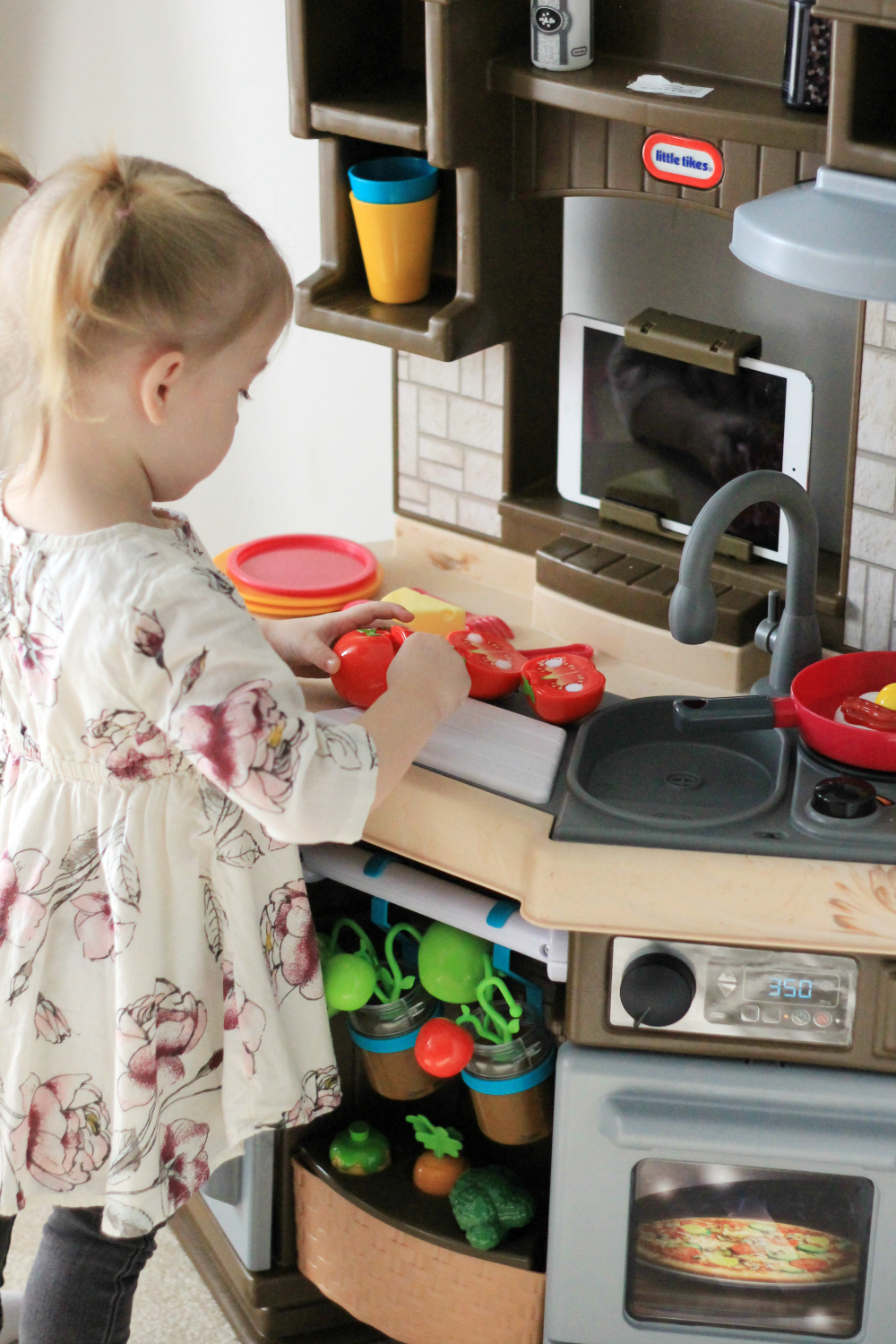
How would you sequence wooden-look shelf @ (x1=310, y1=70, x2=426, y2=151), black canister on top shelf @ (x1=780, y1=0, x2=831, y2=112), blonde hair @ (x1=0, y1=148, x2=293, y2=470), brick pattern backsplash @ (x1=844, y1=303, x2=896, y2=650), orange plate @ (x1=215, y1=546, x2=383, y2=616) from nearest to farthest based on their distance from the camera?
blonde hair @ (x1=0, y1=148, x2=293, y2=470), black canister on top shelf @ (x1=780, y1=0, x2=831, y2=112), brick pattern backsplash @ (x1=844, y1=303, x2=896, y2=650), wooden-look shelf @ (x1=310, y1=70, x2=426, y2=151), orange plate @ (x1=215, y1=546, x2=383, y2=616)

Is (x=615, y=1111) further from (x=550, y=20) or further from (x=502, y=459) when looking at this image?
(x=550, y=20)

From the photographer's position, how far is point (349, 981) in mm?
1465

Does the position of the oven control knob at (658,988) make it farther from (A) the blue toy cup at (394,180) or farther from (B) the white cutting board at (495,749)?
(A) the blue toy cup at (394,180)

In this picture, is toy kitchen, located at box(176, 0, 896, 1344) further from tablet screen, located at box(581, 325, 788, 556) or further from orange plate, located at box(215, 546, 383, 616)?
orange plate, located at box(215, 546, 383, 616)

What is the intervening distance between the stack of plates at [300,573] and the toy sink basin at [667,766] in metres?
0.37

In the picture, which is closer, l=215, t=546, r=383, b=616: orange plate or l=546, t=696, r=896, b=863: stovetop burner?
l=546, t=696, r=896, b=863: stovetop burner

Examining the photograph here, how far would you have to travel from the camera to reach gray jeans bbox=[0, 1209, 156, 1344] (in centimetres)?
146

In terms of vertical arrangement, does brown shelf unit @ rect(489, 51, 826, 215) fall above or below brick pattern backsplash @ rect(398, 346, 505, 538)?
above

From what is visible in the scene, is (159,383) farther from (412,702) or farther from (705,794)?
(705,794)

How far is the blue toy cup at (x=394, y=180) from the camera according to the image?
1611 mm

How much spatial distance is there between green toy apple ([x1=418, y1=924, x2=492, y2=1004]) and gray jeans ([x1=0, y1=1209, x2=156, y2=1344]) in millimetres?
362

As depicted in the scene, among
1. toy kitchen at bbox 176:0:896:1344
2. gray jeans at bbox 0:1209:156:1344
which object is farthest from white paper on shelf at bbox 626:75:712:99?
gray jeans at bbox 0:1209:156:1344

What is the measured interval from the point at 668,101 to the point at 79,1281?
1.23m

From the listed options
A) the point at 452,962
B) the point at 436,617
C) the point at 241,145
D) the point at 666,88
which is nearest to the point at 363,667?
the point at 436,617
